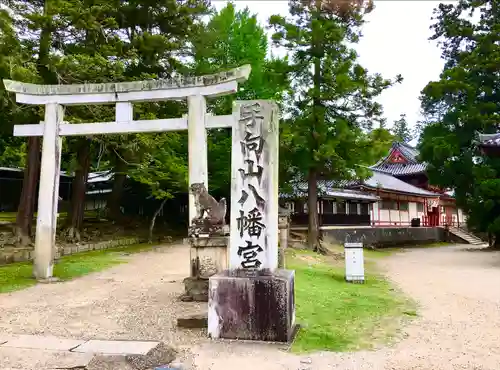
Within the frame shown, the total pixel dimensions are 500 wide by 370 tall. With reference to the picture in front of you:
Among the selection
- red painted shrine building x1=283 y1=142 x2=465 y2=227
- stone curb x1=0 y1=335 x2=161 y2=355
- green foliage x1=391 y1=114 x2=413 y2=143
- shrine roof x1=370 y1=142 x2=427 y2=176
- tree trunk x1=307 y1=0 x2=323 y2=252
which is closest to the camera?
stone curb x1=0 y1=335 x2=161 y2=355

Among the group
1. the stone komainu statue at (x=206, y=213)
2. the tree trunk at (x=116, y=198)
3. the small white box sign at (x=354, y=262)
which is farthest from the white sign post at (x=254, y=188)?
the tree trunk at (x=116, y=198)

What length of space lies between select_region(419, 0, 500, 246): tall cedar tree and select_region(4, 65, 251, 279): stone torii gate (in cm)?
1800

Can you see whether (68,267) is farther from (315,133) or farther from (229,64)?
(229,64)

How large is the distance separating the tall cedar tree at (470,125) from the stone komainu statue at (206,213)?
19088mm

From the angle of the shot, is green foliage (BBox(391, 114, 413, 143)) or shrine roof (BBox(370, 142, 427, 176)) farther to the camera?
green foliage (BBox(391, 114, 413, 143))

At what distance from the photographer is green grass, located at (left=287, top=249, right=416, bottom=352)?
6.22 metres

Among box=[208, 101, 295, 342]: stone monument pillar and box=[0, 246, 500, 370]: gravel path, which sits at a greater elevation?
box=[208, 101, 295, 342]: stone monument pillar

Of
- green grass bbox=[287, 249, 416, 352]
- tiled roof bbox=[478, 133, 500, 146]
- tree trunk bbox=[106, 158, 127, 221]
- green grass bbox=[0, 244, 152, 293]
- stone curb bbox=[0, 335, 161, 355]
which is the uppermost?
tiled roof bbox=[478, 133, 500, 146]

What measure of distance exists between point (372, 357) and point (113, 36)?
15613 mm

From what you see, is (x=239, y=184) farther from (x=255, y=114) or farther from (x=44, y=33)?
(x=44, y=33)

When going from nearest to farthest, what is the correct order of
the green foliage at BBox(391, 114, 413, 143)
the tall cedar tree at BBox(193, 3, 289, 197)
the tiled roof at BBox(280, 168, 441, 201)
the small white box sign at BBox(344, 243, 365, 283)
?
the small white box sign at BBox(344, 243, 365, 283), the tall cedar tree at BBox(193, 3, 289, 197), the tiled roof at BBox(280, 168, 441, 201), the green foliage at BBox(391, 114, 413, 143)

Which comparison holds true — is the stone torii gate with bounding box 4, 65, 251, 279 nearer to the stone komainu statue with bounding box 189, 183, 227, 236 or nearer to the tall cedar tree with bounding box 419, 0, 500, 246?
the stone komainu statue with bounding box 189, 183, 227, 236

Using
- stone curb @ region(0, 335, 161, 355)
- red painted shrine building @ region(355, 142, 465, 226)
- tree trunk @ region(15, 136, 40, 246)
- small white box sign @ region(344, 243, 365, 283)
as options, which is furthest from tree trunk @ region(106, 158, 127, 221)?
stone curb @ region(0, 335, 161, 355)

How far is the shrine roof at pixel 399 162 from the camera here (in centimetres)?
4203
